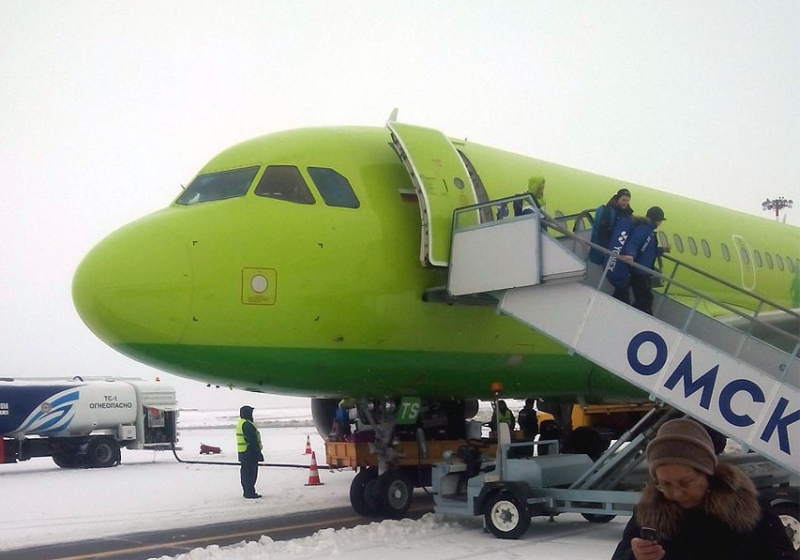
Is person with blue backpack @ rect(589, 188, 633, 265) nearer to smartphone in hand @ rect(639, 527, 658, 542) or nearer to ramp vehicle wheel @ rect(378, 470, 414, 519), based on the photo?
ramp vehicle wheel @ rect(378, 470, 414, 519)

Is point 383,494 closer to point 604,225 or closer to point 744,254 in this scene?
point 604,225

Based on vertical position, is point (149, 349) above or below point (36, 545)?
above

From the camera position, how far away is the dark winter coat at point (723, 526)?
2.57 m

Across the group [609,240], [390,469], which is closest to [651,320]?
[609,240]

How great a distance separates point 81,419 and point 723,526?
76.1 feet

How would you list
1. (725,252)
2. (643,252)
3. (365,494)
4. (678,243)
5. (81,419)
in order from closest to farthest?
(643,252) < (365,494) < (678,243) < (725,252) < (81,419)

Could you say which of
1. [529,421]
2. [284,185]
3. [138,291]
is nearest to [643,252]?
[284,185]

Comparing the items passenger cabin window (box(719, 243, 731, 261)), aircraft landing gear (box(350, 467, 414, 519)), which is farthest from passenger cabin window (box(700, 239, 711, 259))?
aircraft landing gear (box(350, 467, 414, 519))

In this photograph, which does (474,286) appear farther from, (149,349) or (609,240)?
(149,349)

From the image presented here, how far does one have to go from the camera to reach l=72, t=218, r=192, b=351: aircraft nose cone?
865cm

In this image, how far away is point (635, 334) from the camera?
27.8ft

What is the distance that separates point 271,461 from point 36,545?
13.7 m

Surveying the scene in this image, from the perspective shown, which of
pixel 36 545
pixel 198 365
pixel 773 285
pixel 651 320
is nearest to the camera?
pixel 651 320

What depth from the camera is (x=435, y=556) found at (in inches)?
336
